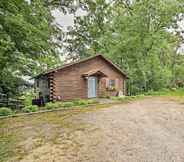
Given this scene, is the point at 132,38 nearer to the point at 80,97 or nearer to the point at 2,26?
the point at 80,97

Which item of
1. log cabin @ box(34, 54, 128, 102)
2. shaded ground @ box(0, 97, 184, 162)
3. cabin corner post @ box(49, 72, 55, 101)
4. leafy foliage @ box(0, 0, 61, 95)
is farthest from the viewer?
log cabin @ box(34, 54, 128, 102)

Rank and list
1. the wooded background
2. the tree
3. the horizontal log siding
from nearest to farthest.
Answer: the wooded background → the horizontal log siding → the tree

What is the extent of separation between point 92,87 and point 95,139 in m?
A: 13.1

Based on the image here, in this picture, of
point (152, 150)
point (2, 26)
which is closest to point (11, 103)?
point (2, 26)

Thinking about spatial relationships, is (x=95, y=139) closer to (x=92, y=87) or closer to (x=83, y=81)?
(x=83, y=81)

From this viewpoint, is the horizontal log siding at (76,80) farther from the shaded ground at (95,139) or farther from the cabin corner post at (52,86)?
the shaded ground at (95,139)

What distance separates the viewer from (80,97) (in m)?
19.3

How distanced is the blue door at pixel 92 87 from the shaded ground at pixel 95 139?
9.42 m

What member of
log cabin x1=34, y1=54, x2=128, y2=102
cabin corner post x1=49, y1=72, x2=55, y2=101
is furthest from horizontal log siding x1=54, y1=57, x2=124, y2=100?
cabin corner post x1=49, y1=72, x2=55, y2=101

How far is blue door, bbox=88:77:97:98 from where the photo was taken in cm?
1990

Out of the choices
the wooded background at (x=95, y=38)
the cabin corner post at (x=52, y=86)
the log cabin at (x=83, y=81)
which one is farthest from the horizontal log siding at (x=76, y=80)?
the wooded background at (x=95, y=38)

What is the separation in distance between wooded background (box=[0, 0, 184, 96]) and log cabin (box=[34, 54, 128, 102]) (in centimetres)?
114

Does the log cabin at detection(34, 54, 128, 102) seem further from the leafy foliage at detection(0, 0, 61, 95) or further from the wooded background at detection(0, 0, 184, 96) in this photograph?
the leafy foliage at detection(0, 0, 61, 95)

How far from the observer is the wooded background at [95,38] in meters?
9.40
